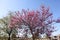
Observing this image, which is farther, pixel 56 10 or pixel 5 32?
pixel 5 32

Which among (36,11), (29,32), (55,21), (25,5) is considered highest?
(25,5)

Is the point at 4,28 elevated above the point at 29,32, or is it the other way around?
the point at 4,28

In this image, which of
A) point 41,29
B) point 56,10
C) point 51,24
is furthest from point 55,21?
point 56,10

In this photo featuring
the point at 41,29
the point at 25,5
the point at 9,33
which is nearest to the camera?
the point at 41,29

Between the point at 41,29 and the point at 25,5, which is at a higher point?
the point at 25,5

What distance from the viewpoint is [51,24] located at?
10.6 m

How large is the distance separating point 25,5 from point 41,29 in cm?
365

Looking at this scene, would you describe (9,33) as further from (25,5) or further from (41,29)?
(41,29)

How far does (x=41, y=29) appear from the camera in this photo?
10500mm

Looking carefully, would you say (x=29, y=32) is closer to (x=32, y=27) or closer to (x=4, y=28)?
(x=32, y=27)

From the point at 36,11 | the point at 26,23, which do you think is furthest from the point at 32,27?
the point at 36,11

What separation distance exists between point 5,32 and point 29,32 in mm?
8539

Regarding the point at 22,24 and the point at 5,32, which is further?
the point at 5,32

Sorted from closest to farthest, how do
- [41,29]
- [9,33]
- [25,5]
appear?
[41,29] < [25,5] < [9,33]
